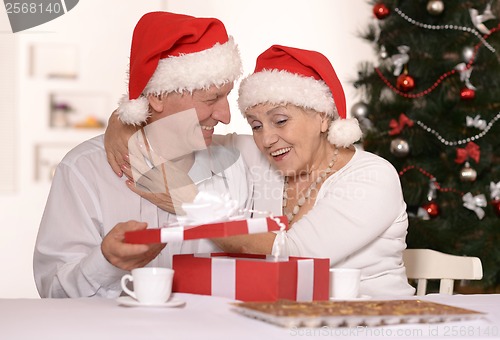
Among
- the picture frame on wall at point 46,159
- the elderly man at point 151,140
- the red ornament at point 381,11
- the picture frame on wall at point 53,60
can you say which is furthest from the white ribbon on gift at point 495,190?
the picture frame on wall at point 53,60

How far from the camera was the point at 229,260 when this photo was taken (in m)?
1.47

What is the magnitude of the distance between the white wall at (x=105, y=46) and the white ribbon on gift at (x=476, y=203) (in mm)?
1449

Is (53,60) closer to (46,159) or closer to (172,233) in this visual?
(46,159)

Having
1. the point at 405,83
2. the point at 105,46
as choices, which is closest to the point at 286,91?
the point at 405,83

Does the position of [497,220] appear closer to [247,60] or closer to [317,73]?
[317,73]

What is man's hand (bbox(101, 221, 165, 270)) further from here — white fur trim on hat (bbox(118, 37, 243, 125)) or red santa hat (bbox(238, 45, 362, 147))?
red santa hat (bbox(238, 45, 362, 147))

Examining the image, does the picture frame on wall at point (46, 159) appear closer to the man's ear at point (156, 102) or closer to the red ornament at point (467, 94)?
the red ornament at point (467, 94)

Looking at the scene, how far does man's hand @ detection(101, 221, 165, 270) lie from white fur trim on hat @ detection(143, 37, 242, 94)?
656mm

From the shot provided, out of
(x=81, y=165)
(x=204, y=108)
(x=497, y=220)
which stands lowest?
(x=497, y=220)

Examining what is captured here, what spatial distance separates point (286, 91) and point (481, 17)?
5.55 feet

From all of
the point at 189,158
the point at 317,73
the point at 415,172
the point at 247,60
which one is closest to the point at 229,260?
the point at 189,158

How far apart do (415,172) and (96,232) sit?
2.01 meters

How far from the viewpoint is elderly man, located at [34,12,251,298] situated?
201 centimetres

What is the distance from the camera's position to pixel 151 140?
7.22ft
